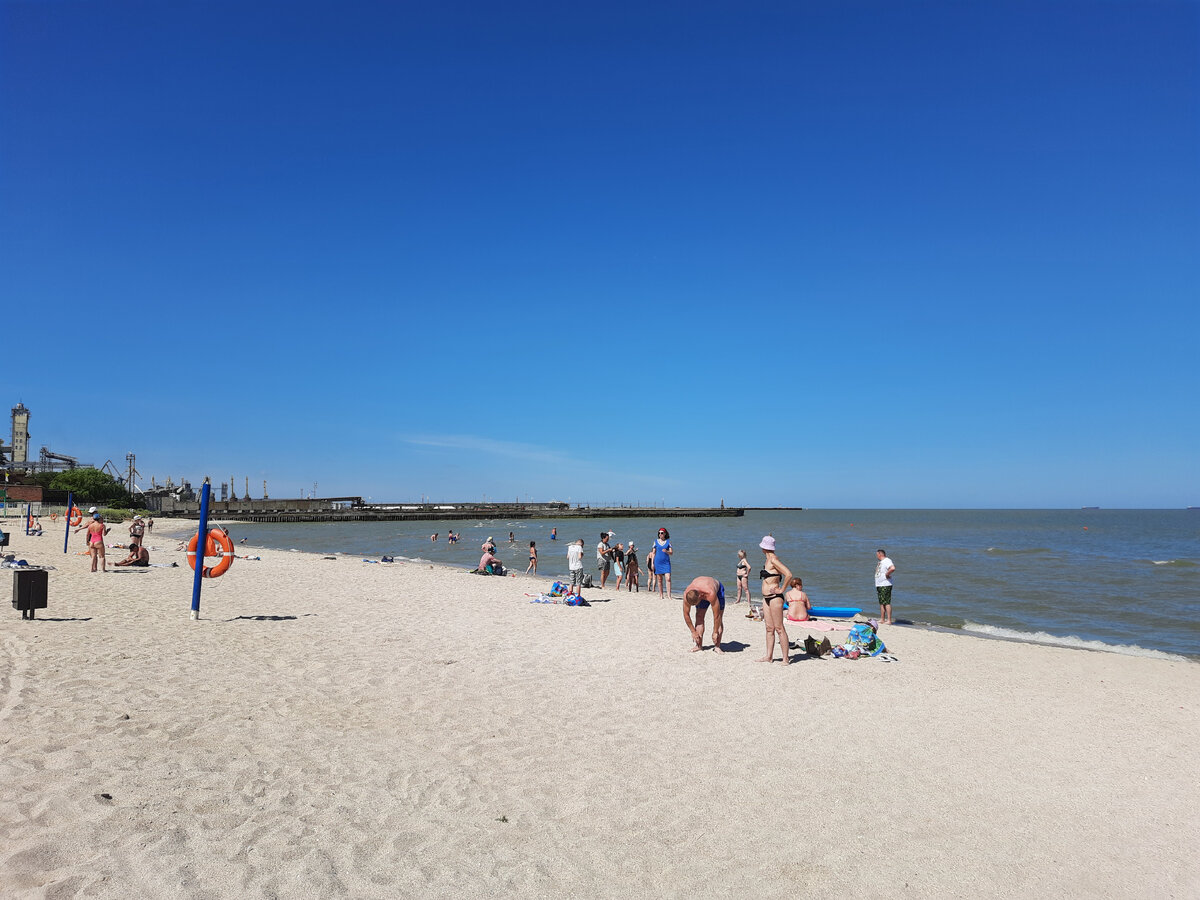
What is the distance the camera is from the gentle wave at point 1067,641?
1173 cm

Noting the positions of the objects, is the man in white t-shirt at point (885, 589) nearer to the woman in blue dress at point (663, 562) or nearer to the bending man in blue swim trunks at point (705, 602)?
the woman in blue dress at point (663, 562)

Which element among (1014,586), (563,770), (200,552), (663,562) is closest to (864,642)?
(563,770)

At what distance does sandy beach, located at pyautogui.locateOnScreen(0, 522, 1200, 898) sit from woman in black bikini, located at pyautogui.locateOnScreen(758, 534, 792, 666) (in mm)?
426

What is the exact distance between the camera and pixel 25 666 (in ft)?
22.1

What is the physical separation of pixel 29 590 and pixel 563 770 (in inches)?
339

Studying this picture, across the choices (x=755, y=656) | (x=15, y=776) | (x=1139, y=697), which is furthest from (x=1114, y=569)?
(x=15, y=776)

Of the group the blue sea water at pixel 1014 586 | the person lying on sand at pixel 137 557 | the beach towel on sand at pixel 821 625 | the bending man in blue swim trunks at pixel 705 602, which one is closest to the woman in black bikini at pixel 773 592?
the bending man in blue swim trunks at pixel 705 602

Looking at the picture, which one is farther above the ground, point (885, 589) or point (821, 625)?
point (885, 589)

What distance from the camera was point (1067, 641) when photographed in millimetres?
12773

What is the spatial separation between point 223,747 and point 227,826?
4.26 feet

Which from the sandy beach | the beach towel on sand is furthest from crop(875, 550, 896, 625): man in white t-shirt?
the sandy beach

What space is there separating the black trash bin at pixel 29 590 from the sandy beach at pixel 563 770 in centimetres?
33

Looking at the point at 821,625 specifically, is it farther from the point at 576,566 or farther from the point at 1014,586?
the point at 1014,586

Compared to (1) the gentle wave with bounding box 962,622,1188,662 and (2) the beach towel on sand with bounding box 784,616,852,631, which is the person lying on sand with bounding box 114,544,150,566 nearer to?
(2) the beach towel on sand with bounding box 784,616,852,631
